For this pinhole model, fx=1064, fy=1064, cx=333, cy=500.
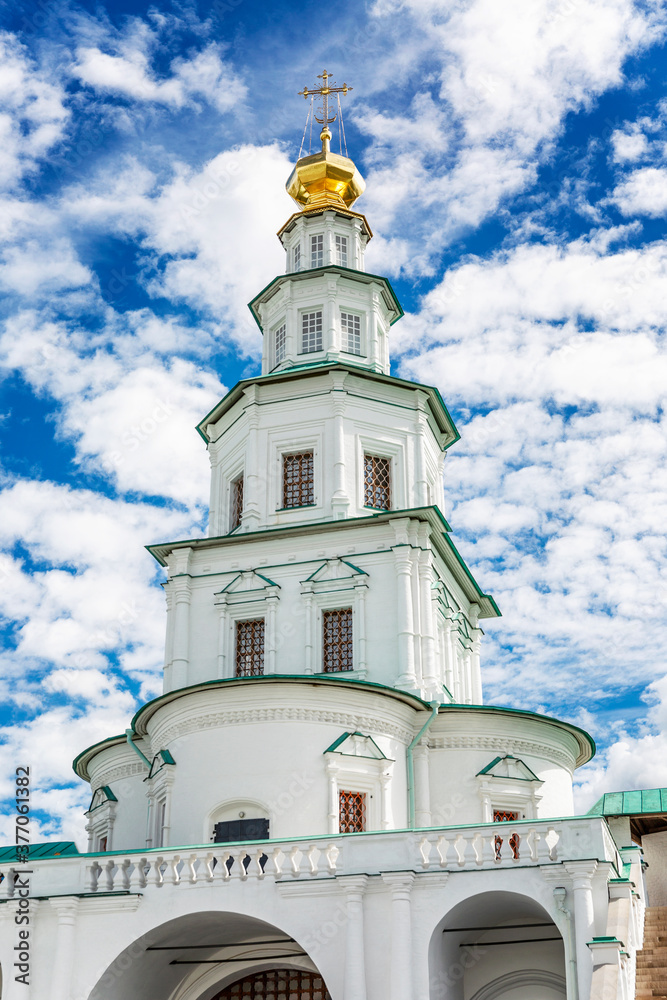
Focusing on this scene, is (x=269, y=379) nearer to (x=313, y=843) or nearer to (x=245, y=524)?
(x=245, y=524)

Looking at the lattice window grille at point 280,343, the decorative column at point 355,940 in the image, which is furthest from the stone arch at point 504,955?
the lattice window grille at point 280,343

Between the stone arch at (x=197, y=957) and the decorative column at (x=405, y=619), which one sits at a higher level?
the decorative column at (x=405, y=619)

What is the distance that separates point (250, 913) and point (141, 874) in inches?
73.2

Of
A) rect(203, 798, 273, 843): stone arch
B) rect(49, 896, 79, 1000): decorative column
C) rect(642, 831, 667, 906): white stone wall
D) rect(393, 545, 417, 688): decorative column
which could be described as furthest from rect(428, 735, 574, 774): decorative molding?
rect(49, 896, 79, 1000): decorative column

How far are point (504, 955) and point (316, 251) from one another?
61.9ft

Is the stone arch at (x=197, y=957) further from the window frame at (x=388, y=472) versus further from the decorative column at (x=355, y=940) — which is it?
the window frame at (x=388, y=472)

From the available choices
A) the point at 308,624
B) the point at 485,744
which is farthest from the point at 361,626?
the point at 485,744

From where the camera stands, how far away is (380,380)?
25938mm

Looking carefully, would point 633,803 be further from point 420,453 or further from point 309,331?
point 309,331

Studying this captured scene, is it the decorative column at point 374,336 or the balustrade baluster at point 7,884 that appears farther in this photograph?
the decorative column at point 374,336

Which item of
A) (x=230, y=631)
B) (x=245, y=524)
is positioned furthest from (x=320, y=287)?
(x=230, y=631)

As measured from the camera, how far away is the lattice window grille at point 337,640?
74.1 ft

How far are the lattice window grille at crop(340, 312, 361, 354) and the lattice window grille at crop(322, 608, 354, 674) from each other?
25.0ft

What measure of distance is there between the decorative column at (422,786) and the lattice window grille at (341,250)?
14.0 metres
